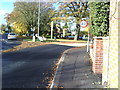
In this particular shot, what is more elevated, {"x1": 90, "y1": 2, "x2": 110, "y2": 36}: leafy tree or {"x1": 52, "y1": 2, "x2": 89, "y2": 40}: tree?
{"x1": 52, "y1": 2, "x2": 89, "y2": 40}: tree

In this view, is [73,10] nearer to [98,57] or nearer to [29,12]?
[29,12]

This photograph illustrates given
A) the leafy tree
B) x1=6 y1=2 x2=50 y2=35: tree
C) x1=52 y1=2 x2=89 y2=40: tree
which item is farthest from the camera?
x1=6 y1=2 x2=50 y2=35: tree

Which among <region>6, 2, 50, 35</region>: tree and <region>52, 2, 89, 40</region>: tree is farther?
<region>6, 2, 50, 35</region>: tree

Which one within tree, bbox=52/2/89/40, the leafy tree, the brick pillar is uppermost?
tree, bbox=52/2/89/40

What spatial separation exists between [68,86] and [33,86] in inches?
42.8

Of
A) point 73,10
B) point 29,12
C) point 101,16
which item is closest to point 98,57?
point 101,16

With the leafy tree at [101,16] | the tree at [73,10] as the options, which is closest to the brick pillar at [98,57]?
the leafy tree at [101,16]

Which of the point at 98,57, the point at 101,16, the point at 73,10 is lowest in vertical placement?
the point at 98,57

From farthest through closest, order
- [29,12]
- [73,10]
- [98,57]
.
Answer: [29,12]
[73,10]
[98,57]

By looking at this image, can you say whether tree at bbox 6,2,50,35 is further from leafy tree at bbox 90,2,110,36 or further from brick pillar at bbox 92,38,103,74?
brick pillar at bbox 92,38,103,74

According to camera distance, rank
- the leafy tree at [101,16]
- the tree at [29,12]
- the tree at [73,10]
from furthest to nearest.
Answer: the tree at [29,12]
the tree at [73,10]
the leafy tree at [101,16]

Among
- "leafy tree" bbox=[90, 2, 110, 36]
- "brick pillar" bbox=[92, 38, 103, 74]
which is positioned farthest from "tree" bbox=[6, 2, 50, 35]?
"brick pillar" bbox=[92, 38, 103, 74]

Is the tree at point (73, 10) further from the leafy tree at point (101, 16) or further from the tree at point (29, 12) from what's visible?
the leafy tree at point (101, 16)

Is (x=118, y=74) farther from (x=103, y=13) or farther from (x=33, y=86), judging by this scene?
(x=103, y=13)
